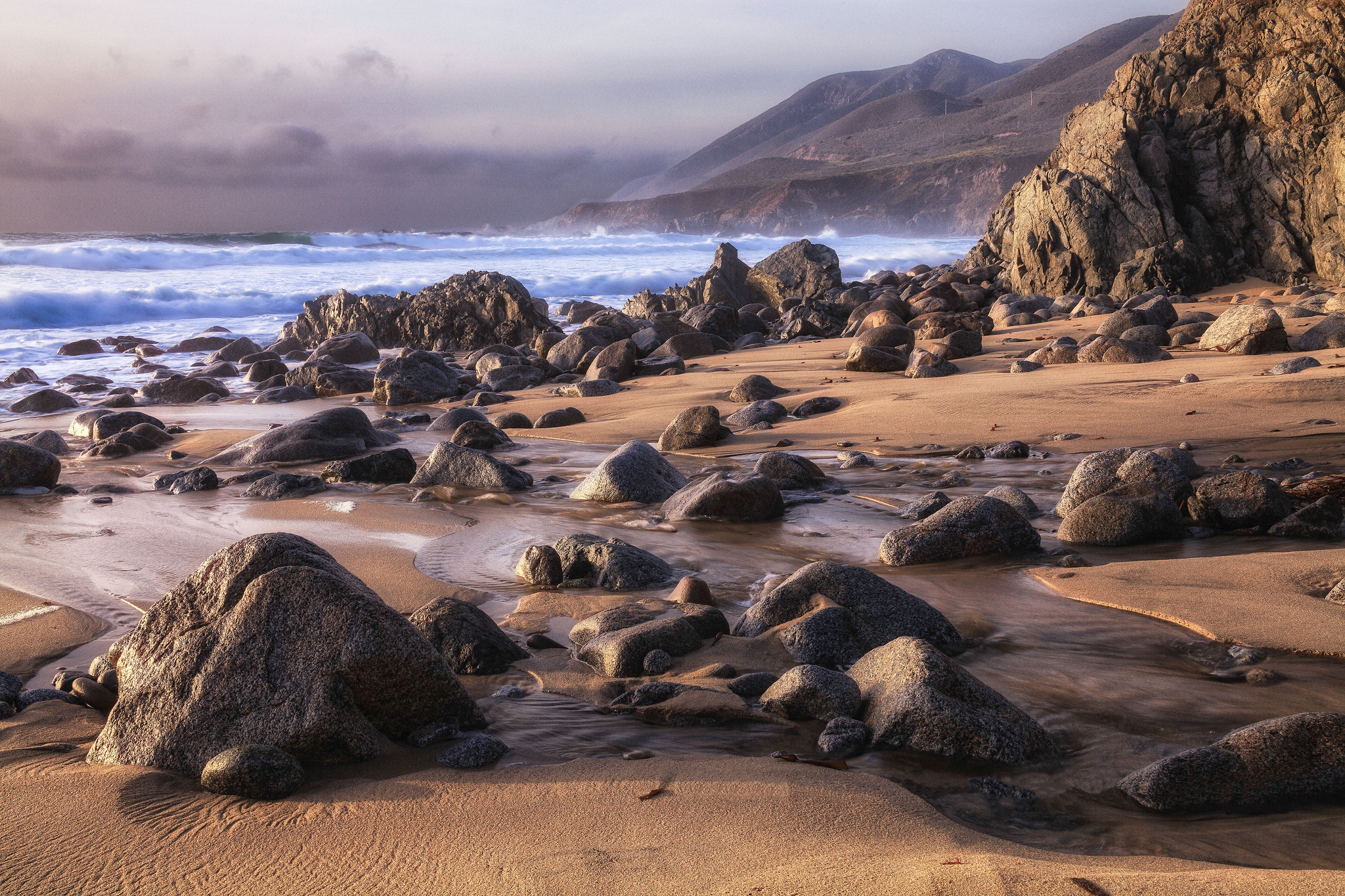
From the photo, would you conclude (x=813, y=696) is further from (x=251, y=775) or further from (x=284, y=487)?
(x=284, y=487)

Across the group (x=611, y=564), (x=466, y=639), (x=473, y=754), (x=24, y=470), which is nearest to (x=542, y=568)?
(x=611, y=564)

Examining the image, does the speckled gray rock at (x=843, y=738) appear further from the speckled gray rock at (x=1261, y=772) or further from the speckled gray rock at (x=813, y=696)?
the speckled gray rock at (x=1261, y=772)

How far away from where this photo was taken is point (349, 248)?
4266cm

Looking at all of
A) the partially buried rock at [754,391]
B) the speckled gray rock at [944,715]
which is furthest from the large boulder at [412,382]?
the speckled gray rock at [944,715]

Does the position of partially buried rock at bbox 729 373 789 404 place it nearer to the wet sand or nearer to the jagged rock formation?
the wet sand

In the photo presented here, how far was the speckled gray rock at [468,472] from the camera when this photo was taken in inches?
221

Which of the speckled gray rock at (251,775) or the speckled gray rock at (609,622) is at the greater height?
the speckled gray rock at (251,775)

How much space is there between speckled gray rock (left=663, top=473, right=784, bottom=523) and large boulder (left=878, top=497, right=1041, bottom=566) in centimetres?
86

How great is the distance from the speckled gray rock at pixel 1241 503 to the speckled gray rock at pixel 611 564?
2.45 meters

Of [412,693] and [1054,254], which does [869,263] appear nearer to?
[1054,254]

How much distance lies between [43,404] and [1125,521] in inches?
445

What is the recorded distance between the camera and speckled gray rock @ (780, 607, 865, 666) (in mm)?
2824

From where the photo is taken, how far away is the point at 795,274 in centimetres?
1930

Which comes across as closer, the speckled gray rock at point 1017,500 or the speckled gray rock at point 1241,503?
the speckled gray rock at point 1241,503
